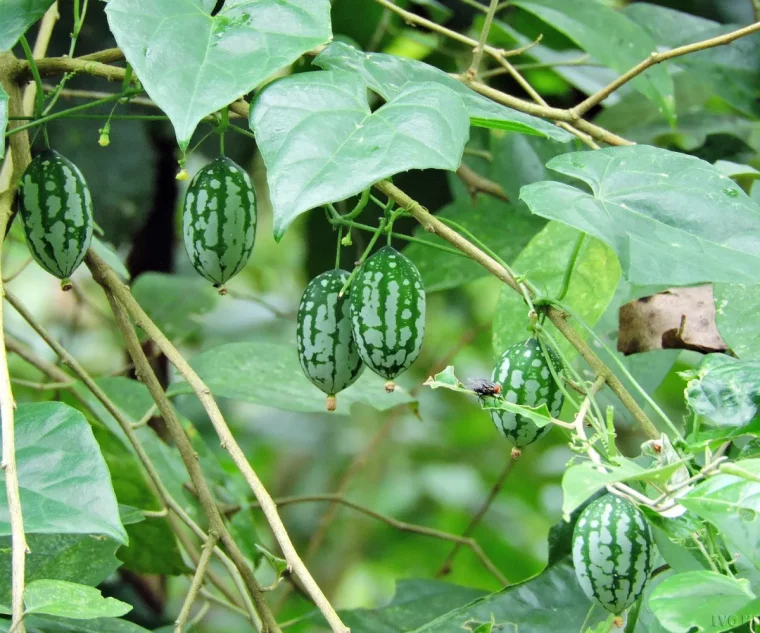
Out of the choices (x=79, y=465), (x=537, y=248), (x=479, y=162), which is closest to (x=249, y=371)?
(x=537, y=248)

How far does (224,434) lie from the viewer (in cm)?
78

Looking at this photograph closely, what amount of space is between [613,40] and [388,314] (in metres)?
0.81

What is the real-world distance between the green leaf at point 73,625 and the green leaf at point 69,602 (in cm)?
16

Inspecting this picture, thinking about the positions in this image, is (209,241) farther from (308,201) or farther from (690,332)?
(690,332)

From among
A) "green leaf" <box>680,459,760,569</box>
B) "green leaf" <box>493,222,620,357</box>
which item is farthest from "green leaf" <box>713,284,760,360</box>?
"green leaf" <box>680,459,760,569</box>

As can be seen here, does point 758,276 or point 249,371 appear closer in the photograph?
point 758,276

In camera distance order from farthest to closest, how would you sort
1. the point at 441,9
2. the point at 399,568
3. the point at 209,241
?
the point at 399,568 → the point at 441,9 → the point at 209,241

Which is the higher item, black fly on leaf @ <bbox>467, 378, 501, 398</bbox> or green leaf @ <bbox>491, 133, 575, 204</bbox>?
green leaf @ <bbox>491, 133, 575, 204</bbox>

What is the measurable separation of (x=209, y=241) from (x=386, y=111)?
213 millimetres

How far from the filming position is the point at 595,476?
532 mm

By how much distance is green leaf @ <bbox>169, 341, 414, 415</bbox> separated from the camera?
3.93 feet

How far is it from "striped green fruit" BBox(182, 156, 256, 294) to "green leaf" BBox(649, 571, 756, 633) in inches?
18.6

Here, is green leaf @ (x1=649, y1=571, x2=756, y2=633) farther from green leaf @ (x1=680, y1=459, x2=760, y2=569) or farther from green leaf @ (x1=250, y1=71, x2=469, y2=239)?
green leaf @ (x1=250, y1=71, x2=469, y2=239)

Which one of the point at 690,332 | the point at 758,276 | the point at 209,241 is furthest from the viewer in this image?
the point at 690,332
